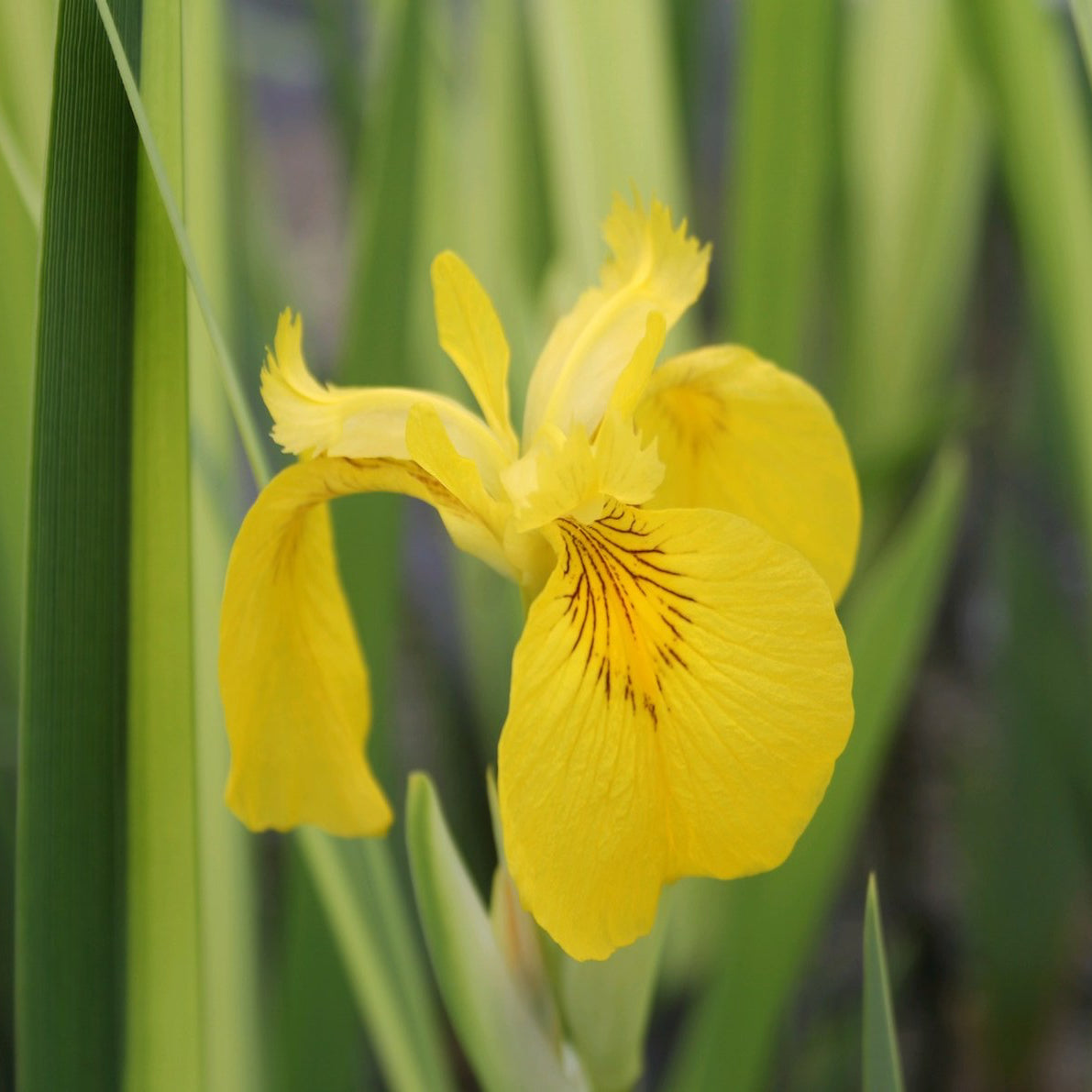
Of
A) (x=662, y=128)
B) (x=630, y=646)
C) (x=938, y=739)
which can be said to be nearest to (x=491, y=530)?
(x=630, y=646)

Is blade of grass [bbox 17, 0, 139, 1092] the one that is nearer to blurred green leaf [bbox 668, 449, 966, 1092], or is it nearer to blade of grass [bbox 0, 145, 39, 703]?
blade of grass [bbox 0, 145, 39, 703]

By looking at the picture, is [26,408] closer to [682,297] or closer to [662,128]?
[682,297]

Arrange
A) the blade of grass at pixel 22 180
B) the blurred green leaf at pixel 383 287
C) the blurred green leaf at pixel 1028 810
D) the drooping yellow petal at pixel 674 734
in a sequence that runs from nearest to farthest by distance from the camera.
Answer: the drooping yellow petal at pixel 674 734, the blade of grass at pixel 22 180, the blurred green leaf at pixel 383 287, the blurred green leaf at pixel 1028 810

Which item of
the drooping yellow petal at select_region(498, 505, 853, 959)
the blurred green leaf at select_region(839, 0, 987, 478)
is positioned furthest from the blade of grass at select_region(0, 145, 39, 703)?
the blurred green leaf at select_region(839, 0, 987, 478)

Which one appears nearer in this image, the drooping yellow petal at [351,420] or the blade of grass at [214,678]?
the drooping yellow petal at [351,420]

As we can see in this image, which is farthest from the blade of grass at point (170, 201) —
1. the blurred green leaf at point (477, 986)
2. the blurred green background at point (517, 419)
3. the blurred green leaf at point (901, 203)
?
the blurred green leaf at point (901, 203)

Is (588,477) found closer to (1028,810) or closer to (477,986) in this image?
(477,986)

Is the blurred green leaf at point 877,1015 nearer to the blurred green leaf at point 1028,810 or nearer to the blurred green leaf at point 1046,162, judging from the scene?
the blurred green leaf at point 1046,162
